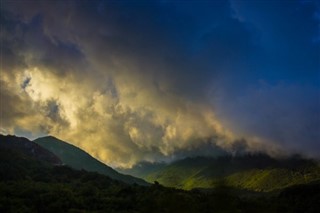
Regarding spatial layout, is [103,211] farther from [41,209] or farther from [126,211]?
[41,209]

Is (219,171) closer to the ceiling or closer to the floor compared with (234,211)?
closer to the ceiling

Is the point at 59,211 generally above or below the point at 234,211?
above

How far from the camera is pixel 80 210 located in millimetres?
196375

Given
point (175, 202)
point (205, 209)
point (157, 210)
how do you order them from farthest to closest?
1. point (205, 209)
2. point (157, 210)
3. point (175, 202)

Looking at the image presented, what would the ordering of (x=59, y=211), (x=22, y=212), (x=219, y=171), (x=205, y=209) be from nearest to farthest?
1. (x=219, y=171)
2. (x=205, y=209)
3. (x=22, y=212)
4. (x=59, y=211)

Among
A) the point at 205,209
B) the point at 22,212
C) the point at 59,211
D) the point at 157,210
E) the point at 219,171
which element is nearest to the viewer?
the point at 219,171

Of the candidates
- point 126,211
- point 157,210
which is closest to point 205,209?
point 157,210

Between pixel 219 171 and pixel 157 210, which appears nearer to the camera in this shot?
pixel 219 171

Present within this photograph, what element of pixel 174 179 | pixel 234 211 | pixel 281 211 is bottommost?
pixel 234 211

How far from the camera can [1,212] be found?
189m

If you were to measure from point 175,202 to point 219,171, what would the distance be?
832 centimetres

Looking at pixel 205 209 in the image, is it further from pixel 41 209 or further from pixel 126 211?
pixel 41 209

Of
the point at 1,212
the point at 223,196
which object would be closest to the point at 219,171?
the point at 223,196

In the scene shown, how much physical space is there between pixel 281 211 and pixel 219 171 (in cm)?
15882
